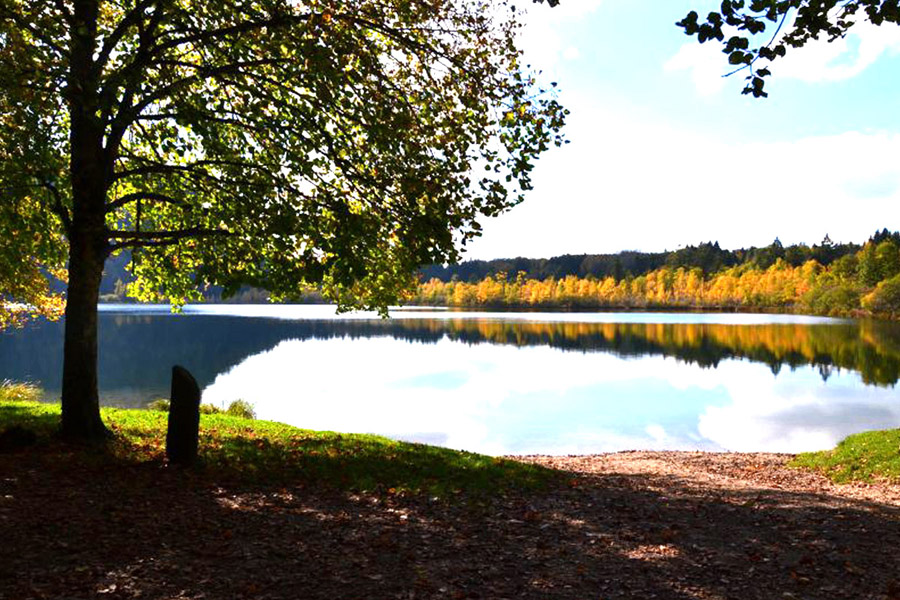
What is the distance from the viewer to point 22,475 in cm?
1093

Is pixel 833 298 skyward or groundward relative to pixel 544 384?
skyward

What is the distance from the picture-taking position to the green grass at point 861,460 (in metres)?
18.5

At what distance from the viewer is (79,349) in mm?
13227

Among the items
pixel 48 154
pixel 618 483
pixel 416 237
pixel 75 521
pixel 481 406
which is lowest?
pixel 481 406

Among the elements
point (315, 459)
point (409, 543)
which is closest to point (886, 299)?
point (315, 459)

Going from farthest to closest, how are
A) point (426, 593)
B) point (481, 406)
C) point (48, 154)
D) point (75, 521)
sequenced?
point (481, 406) → point (48, 154) → point (75, 521) → point (426, 593)

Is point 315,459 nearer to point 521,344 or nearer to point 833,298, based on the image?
point 521,344

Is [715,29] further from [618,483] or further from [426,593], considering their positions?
[618,483]

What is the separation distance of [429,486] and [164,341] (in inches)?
3274

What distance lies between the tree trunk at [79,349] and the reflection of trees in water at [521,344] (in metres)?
33.2

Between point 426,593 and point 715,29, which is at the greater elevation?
point 715,29

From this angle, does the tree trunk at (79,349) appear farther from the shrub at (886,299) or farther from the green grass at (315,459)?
the shrub at (886,299)

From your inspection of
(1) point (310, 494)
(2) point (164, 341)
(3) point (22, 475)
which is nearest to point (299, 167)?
(1) point (310, 494)

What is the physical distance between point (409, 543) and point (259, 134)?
34.2 ft
